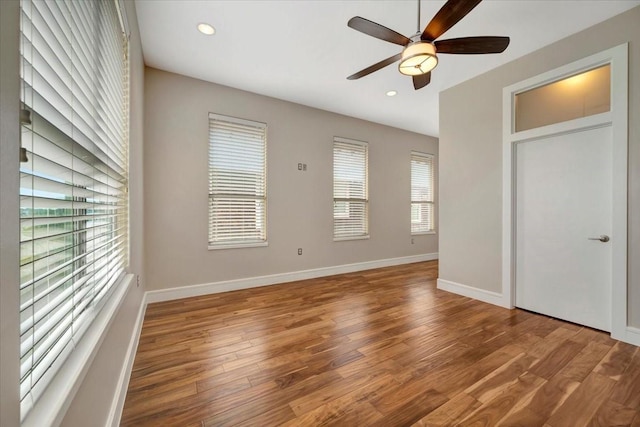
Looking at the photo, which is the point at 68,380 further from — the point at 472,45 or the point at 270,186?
the point at 270,186

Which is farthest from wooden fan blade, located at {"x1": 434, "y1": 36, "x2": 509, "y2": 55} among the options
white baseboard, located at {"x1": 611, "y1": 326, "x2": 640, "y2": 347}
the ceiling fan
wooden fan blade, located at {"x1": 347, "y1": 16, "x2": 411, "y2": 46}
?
white baseboard, located at {"x1": 611, "y1": 326, "x2": 640, "y2": 347}

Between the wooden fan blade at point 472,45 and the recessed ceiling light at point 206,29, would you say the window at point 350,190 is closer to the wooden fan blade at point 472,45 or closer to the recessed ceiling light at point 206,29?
the recessed ceiling light at point 206,29

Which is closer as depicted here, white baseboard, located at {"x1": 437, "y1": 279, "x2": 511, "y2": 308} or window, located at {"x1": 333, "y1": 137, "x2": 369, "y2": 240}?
white baseboard, located at {"x1": 437, "y1": 279, "x2": 511, "y2": 308}

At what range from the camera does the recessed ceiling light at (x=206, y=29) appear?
253 centimetres

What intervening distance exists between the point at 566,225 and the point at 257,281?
3852mm

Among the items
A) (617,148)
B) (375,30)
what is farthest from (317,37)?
(617,148)

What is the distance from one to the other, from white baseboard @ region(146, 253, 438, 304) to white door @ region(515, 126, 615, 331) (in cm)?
251

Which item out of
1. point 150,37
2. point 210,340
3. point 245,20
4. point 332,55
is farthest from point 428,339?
point 150,37

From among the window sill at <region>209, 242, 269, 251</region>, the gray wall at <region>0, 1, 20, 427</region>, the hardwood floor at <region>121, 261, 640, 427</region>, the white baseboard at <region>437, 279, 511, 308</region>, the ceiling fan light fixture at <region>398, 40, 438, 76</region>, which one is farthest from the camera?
the window sill at <region>209, 242, 269, 251</region>

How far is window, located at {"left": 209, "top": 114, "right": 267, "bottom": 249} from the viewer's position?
371cm

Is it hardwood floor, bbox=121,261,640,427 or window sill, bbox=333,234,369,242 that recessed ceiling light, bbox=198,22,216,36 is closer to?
hardwood floor, bbox=121,261,640,427

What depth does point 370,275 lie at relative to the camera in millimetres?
4688

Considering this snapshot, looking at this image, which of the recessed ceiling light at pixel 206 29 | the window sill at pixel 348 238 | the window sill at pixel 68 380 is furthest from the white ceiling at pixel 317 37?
the window sill at pixel 68 380

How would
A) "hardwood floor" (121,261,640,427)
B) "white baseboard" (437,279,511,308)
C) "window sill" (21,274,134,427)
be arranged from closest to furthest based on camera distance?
"window sill" (21,274,134,427) < "hardwood floor" (121,261,640,427) < "white baseboard" (437,279,511,308)
